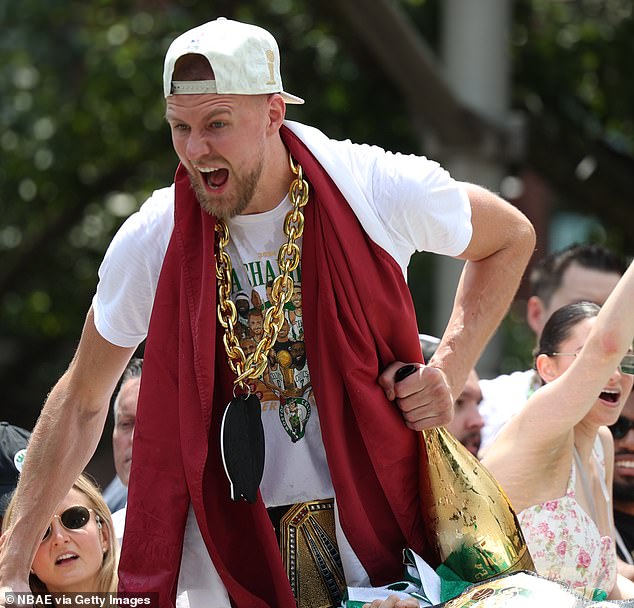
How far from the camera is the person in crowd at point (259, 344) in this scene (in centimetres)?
268

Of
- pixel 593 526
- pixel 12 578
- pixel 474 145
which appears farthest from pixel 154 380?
pixel 474 145

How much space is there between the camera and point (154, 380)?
2744mm

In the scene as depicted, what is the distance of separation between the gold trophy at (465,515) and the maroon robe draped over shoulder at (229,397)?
0.05 m

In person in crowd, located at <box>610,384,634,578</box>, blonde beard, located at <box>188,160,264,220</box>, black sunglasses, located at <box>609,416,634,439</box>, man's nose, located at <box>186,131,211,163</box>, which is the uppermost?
man's nose, located at <box>186,131,211,163</box>

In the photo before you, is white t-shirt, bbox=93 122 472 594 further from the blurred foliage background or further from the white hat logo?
the blurred foliage background

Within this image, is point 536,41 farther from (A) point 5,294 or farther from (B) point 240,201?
(B) point 240,201

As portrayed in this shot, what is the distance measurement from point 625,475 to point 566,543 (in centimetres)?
80

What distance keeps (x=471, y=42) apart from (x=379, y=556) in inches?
208

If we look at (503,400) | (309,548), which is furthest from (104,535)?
(503,400)

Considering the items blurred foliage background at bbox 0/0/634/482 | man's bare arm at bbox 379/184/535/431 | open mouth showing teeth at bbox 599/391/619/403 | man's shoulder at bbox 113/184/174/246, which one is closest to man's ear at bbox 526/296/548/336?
open mouth showing teeth at bbox 599/391/619/403

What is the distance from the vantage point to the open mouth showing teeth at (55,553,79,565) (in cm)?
326

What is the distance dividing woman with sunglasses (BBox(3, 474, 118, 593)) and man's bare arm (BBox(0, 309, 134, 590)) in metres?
0.40

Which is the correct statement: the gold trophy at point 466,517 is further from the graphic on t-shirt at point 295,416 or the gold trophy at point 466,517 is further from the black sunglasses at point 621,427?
the black sunglasses at point 621,427

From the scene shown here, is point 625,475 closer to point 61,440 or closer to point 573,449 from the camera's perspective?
point 573,449
